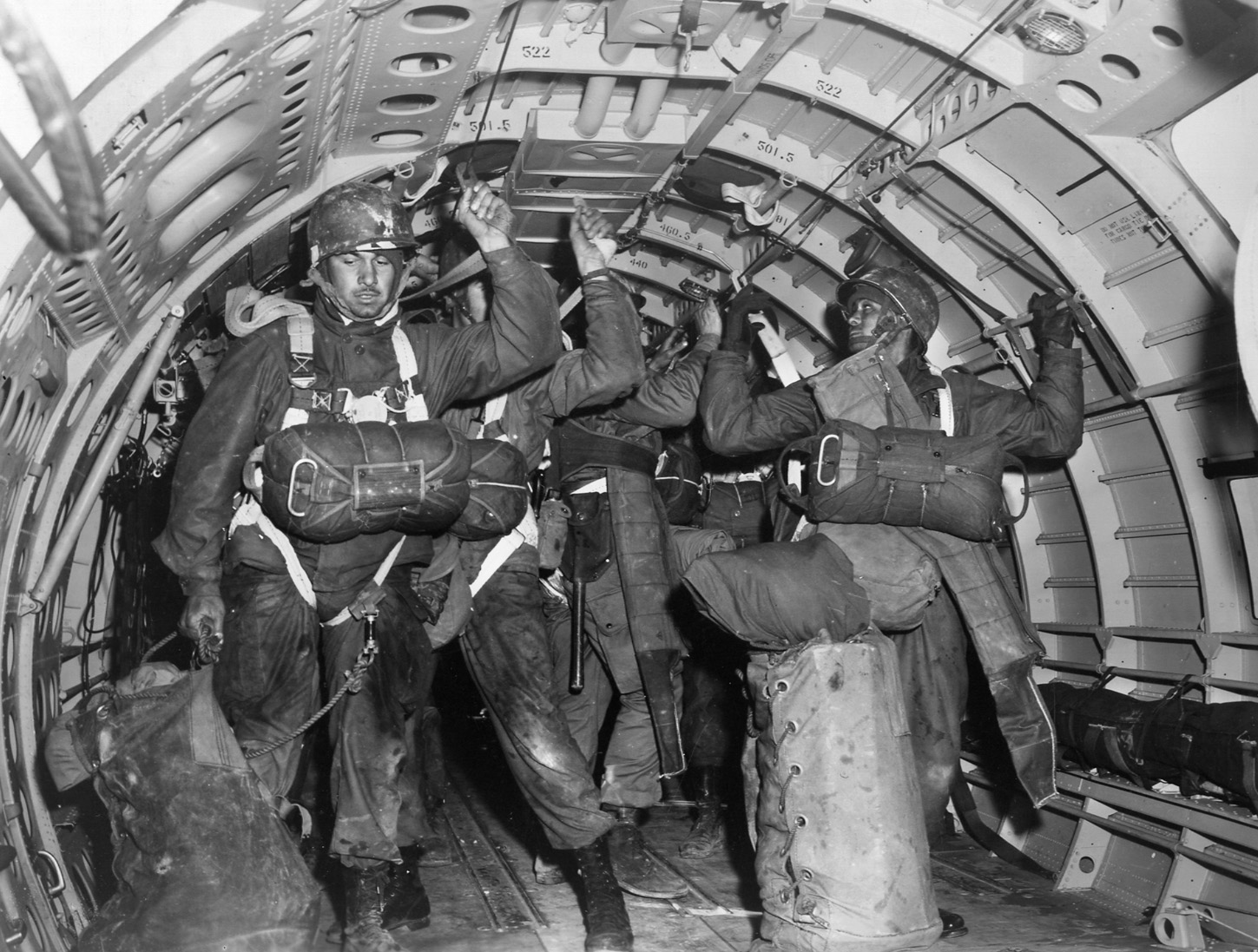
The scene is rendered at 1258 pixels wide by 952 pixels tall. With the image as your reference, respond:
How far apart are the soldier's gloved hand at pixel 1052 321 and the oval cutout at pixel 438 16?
279 cm

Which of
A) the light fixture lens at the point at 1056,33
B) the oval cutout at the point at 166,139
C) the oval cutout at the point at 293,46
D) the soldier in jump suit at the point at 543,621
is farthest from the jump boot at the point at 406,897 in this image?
the light fixture lens at the point at 1056,33

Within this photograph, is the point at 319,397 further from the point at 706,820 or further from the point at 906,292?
the point at 706,820

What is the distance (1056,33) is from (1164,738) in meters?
2.86

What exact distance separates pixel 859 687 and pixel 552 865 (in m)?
1.80

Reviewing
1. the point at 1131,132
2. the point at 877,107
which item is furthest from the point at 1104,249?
the point at 877,107

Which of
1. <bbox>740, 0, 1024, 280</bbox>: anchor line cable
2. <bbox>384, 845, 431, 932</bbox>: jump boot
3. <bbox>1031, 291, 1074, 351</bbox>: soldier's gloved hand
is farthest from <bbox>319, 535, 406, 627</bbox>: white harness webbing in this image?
<bbox>1031, 291, 1074, 351</bbox>: soldier's gloved hand

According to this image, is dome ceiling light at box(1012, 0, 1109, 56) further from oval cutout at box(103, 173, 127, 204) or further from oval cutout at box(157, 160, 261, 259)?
oval cutout at box(103, 173, 127, 204)

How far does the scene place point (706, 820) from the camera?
5.38 meters

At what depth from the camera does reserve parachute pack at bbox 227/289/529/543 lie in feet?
→ 11.3

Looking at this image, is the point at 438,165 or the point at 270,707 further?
the point at 438,165

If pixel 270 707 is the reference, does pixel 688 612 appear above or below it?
above

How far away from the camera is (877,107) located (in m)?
4.92

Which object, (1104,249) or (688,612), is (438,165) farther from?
(1104,249)

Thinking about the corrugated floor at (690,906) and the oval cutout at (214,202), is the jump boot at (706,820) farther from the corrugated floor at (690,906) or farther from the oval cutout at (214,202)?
the oval cutout at (214,202)
